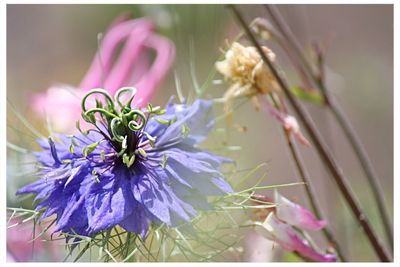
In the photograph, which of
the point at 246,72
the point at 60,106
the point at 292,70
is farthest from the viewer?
the point at 292,70

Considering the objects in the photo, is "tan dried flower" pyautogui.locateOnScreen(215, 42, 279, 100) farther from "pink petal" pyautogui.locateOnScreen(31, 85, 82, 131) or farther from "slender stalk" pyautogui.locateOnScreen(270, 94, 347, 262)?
"pink petal" pyautogui.locateOnScreen(31, 85, 82, 131)

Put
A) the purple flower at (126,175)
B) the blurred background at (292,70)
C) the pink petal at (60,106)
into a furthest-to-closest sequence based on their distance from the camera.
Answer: the blurred background at (292,70) < the pink petal at (60,106) < the purple flower at (126,175)

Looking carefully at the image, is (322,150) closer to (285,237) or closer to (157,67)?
(285,237)

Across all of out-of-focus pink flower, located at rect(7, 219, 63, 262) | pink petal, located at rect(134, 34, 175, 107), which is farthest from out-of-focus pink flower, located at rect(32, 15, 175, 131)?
out-of-focus pink flower, located at rect(7, 219, 63, 262)

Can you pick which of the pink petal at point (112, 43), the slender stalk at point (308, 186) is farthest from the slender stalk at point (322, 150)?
the pink petal at point (112, 43)

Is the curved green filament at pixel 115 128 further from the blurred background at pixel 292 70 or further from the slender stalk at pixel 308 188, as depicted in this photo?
the blurred background at pixel 292 70

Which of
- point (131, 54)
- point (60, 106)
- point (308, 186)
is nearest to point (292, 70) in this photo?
point (131, 54)

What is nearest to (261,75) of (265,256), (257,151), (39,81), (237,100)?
(237,100)

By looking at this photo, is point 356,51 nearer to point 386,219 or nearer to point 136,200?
point 386,219
